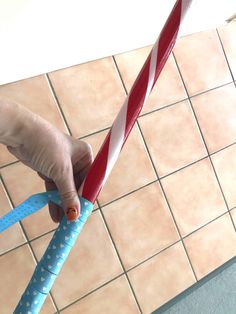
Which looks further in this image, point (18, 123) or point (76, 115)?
point (76, 115)

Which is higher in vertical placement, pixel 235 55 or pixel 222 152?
pixel 235 55

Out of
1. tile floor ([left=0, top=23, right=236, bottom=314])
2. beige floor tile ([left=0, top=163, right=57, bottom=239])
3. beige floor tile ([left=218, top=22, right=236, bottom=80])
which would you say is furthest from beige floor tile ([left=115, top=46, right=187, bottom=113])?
beige floor tile ([left=0, top=163, right=57, bottom=239])

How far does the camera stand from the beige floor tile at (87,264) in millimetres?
752

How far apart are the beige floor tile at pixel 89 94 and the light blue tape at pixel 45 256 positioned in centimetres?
32

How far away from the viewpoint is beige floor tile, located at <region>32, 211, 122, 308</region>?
75 centimetres

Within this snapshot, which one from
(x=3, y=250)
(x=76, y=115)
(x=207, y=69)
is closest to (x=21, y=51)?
(x=76, y=115)

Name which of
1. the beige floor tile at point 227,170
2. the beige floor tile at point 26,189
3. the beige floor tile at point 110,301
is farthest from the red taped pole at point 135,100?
the beige floor tile at point 227,170

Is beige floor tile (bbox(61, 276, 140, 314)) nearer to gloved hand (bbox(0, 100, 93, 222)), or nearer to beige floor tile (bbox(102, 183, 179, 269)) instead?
beige floor tile (bbox(102, 183, 179, 269))

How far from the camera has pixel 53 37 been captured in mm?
→ 676

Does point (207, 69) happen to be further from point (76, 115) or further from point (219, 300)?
point (219, 300)

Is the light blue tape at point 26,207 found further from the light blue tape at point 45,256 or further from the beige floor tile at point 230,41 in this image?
the beige floor tile at point 230,41

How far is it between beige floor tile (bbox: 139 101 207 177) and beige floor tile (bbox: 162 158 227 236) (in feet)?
0.08

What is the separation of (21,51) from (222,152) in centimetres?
56

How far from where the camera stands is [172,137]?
0.88 meters
